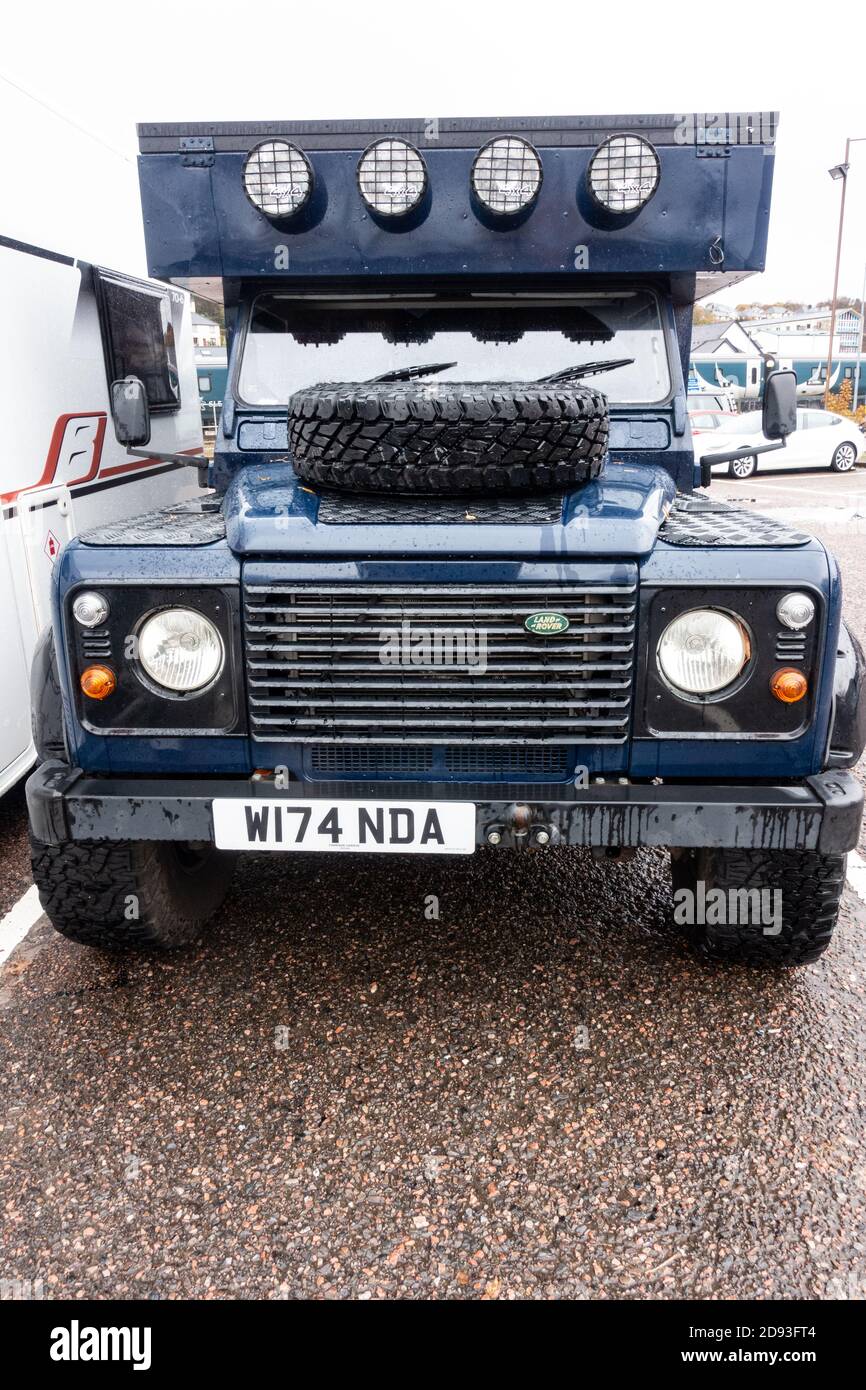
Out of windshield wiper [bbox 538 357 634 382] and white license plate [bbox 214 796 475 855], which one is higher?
windshield wiper [bbox 538 357 634 382]

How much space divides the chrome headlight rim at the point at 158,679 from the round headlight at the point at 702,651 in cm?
117

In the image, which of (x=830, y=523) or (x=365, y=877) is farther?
(x=830, y=523)

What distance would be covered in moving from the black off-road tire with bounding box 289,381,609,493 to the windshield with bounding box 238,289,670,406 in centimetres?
87

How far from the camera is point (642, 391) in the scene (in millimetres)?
3607

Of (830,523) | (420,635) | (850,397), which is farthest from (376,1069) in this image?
(850,397)

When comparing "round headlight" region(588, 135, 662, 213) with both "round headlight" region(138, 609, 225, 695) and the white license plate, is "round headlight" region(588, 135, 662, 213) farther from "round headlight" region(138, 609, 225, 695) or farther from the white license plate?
the white license plate

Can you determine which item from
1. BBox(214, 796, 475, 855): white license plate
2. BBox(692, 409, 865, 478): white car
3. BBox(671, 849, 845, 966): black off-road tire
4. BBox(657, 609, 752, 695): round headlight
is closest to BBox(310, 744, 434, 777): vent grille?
BBox(214, 796, 475, 855): white license plate

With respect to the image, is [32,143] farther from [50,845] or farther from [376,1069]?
[376,1069]

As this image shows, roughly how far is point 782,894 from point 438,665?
1.27 metres

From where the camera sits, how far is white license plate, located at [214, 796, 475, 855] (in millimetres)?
2520

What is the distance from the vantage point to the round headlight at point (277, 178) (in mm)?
3365

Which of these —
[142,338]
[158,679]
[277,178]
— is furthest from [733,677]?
[142,338]

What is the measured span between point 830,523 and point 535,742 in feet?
39.5
